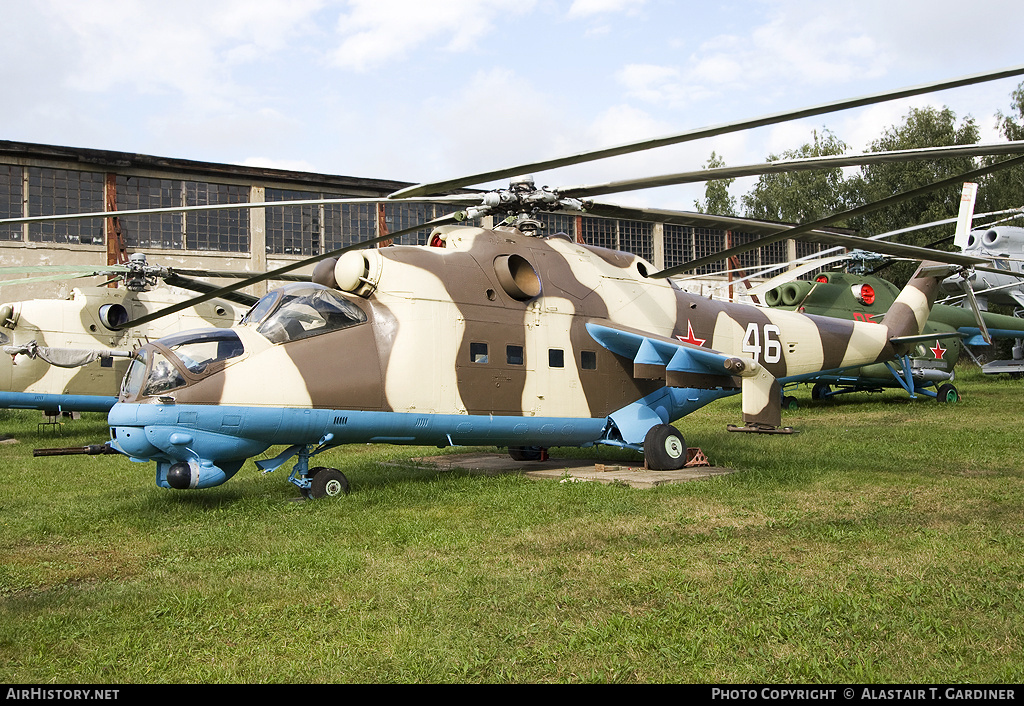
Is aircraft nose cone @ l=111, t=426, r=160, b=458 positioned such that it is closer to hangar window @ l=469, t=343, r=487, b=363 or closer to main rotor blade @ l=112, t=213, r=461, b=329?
main rotor blade @ l=112, t=213, r=461, b=329

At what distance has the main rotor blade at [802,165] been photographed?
237 inches

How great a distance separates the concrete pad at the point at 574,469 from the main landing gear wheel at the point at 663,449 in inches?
3.9

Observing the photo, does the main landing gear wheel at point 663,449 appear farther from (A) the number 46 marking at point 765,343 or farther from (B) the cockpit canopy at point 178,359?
(B) the cockpit canopy at point 178,359

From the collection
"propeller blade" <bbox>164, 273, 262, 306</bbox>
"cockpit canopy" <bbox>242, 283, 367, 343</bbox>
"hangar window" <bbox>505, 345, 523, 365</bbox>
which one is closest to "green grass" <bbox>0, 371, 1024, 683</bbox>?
"hangar window" <bbox>505, 345, 523, 365</bbox>

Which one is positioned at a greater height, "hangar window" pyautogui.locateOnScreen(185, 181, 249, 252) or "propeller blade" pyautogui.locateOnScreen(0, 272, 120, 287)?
"hangar window" pyautogui.locateOnScreen(185, 181, 249, 252)

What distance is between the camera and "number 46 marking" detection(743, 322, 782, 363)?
12.7 m

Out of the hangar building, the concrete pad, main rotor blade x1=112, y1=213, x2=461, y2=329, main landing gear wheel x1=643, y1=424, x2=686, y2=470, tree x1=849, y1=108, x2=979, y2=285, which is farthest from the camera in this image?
tree x1=849, y1=108, x2=979, y2=285

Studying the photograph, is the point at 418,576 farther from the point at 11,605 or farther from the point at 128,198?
the point at 128,198

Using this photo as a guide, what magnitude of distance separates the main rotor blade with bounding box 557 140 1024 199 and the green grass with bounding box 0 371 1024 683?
309 centimetres

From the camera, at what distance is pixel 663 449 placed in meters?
10.7

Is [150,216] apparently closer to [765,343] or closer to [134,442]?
[134,442]

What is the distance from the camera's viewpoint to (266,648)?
4.46m

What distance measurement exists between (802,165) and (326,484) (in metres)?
5.91

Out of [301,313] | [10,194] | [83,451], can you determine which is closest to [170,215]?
[10,194]
